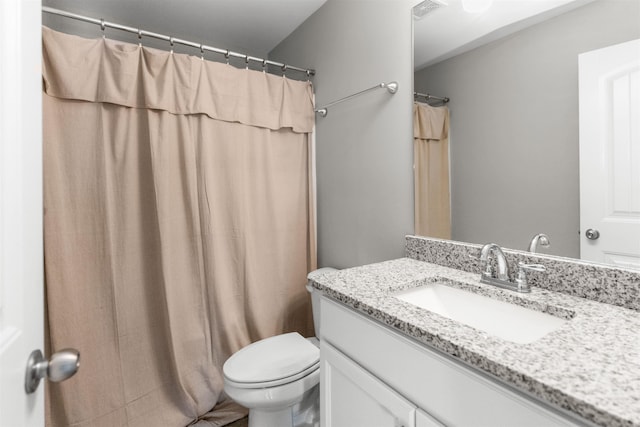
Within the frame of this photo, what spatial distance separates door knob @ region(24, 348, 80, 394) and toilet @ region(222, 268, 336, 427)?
0.90 metres

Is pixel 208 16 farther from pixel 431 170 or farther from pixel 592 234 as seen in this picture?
pixel 592 234

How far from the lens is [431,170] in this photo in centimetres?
144

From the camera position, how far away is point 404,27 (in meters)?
1.45

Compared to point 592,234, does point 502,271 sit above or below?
below

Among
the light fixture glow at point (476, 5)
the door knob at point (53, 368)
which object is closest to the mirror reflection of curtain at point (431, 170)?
the light fixture glow at point (476, 5)

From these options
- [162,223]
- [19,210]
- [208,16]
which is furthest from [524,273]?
[208,16]

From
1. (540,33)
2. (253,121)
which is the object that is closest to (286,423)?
(253,121)

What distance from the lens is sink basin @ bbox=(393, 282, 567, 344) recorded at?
86 cm

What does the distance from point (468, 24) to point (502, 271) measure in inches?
38.5

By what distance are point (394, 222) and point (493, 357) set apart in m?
0.99

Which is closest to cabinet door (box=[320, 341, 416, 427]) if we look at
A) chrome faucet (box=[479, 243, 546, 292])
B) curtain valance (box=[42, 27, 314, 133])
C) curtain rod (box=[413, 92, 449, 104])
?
chrome faucet (box=[479, 243, 546, 292])

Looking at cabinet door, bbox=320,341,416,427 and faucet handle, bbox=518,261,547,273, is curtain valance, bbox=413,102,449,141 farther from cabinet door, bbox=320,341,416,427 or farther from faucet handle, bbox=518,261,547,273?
cabinet door, bbox=320,341,416,427

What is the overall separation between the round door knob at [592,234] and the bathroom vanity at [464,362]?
189mm

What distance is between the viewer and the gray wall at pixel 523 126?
963 millimetres
